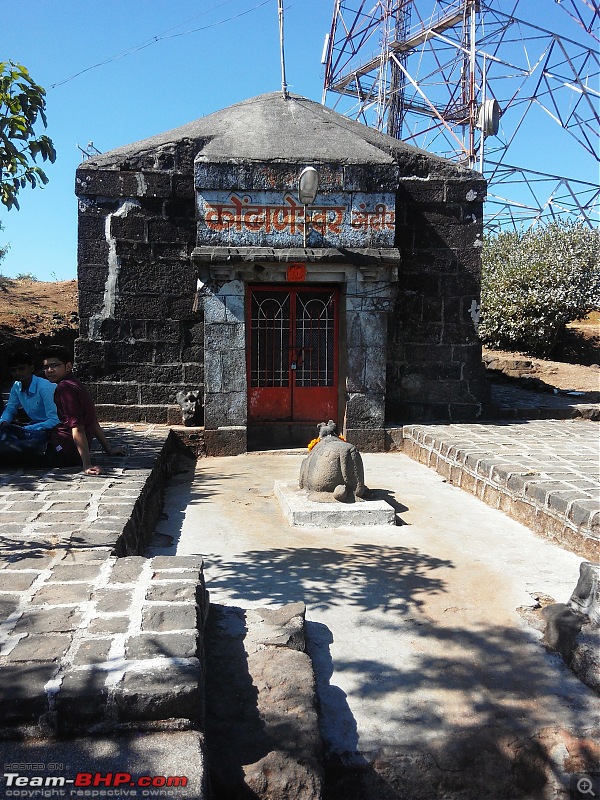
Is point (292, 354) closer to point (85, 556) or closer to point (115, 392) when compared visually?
point (115, 392)

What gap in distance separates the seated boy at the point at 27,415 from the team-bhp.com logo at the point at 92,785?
4.14 metres

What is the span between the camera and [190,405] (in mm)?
8664

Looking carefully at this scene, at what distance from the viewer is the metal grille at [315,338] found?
352 inches

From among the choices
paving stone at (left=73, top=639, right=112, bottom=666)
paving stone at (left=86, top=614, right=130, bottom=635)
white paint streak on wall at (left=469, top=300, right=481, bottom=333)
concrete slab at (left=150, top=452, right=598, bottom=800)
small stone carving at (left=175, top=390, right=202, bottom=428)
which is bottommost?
concrete slab at (left=150, top=452, right=598, bottom=800)

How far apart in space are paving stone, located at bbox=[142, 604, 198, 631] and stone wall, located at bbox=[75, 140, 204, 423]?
613cm

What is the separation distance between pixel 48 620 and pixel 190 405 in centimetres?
612

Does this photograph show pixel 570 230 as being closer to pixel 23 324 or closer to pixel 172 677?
pixel 23 324

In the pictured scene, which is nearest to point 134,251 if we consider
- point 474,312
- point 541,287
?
point 474,312

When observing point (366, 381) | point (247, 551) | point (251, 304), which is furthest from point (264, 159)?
point (247, 551)

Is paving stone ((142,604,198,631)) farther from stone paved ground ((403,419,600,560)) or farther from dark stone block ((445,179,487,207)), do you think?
dark stone block ((445,179,487,207))

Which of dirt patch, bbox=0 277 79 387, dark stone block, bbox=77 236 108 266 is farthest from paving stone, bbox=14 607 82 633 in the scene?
dirt patch, bbox=0 277 79 387

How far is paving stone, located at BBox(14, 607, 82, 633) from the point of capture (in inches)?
99.9

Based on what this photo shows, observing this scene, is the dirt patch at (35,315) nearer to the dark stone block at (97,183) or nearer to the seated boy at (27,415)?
the dark stone block at (97,183)

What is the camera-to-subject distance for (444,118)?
17484mm
